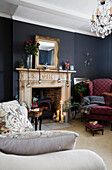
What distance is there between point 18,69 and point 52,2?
5.57ft

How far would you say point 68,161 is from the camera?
0.75 metres

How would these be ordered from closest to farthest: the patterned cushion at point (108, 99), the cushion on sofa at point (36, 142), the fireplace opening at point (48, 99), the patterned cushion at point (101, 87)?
the cushion on sofa at point (36, 142)
the patterned cushion at point (108, 99)
the fireplace opening at point (48, 99)
the patterned cushion at point (101, 87)

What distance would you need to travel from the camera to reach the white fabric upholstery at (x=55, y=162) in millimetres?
690

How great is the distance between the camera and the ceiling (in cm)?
294

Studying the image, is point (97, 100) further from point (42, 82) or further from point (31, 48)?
point (31, 48)

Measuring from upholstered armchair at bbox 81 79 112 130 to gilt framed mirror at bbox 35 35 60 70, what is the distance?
1.36 meters

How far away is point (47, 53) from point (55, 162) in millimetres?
3575

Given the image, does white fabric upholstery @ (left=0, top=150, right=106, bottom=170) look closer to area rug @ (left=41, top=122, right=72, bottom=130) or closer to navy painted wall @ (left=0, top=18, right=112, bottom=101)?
area rug @ (left=41, top=122, right=72, bottom=130)

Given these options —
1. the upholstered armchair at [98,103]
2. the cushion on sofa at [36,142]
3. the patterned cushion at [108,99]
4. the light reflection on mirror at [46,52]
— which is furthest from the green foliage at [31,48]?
the cushion on sofa at [36,142]

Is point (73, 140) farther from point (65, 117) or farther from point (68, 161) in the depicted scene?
point (65, 117)

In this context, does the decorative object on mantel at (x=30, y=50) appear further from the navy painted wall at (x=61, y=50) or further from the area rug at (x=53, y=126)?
the area rug at (x=53, y=126)

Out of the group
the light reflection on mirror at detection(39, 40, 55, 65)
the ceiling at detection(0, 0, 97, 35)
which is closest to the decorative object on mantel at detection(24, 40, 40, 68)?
the light reflection on mirror at detection(39, 40, 55, 65)

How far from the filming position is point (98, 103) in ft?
12.9

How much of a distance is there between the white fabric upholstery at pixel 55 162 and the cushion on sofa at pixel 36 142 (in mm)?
62
